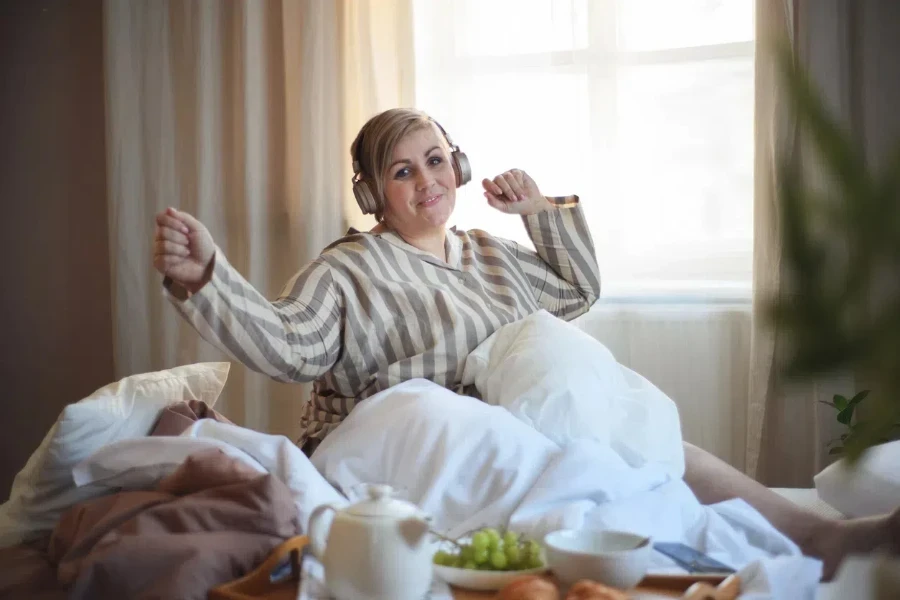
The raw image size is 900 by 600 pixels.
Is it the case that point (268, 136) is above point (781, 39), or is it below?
above

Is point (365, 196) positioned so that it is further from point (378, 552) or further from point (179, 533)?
point (378, 552)

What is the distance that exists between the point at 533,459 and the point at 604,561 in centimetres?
42

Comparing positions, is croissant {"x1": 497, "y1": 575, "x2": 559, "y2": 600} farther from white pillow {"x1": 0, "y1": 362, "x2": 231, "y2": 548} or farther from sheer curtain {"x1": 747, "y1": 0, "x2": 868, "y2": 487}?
sheer curtain {"x1": 747, "y1": 0, "x2": 868, "y2": 487}

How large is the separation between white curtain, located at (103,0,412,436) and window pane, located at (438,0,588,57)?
0.55 feet

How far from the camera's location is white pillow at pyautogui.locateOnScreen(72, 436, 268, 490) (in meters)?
1.21

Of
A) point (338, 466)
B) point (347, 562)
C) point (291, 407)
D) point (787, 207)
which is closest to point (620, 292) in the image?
point (291, 407)

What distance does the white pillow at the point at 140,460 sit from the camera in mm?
1214

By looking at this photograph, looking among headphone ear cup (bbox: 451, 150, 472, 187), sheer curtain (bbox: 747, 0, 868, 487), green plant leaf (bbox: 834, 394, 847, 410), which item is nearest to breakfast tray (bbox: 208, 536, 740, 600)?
headphone ear cup (bbox: 451, 150, 472, 187)

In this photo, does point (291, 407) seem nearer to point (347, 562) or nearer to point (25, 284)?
point (25, 284)

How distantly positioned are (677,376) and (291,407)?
1.08m

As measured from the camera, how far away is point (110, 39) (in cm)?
260

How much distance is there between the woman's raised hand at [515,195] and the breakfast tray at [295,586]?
47.2 inches

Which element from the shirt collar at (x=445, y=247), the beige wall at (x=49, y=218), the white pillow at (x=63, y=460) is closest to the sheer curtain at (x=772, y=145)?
the shirt collar at (x=445, y=247)

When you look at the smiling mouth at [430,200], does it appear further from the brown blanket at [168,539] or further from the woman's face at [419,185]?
the brown blanket at [168,539]
